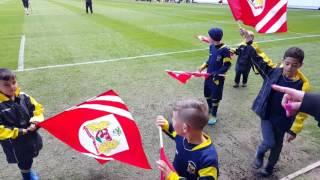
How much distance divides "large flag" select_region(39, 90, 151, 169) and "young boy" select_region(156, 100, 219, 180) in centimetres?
94

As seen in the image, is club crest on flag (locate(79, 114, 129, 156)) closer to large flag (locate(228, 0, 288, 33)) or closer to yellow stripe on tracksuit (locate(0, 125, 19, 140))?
yellow stripe on tracksuit (locate(0, 125, 19, 140))

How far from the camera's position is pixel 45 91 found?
8258 millimetres

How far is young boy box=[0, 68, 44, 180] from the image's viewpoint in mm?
3865

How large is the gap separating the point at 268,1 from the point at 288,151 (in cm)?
252

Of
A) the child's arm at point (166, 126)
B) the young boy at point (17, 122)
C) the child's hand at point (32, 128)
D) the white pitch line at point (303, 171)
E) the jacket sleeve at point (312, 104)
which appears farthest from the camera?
the white pitch line at point (303, 171)

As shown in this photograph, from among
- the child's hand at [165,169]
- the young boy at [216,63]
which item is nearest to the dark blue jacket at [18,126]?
the child's hand at [165,169]

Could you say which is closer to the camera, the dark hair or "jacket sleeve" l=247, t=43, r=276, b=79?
the dark hair

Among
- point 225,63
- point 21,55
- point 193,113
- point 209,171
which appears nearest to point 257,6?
point 225,63

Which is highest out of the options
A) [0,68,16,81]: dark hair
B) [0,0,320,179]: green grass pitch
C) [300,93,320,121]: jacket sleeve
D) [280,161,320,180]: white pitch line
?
[300,93,320,121]: jacket sleeve

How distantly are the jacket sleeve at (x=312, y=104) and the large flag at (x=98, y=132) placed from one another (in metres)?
2.04

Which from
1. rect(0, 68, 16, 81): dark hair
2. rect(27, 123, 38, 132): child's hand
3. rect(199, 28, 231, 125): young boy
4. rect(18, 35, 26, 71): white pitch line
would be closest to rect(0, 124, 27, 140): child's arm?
rect(27, 123, 38, 132): child's hand

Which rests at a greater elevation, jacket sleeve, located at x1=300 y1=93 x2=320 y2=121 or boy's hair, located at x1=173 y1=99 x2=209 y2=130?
jacket sleeve, located at x1=300 y1=93 x2=320 y2=121

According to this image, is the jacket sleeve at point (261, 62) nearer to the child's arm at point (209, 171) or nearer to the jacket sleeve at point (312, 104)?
the child's arm at point (209, 171)

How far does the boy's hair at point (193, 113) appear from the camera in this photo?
281cm
